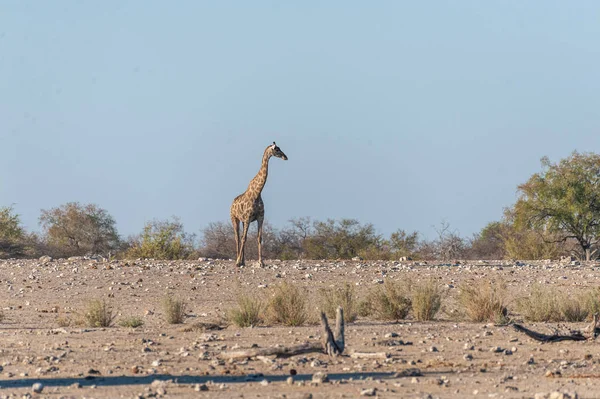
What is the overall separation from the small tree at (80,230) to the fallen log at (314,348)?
34747mm

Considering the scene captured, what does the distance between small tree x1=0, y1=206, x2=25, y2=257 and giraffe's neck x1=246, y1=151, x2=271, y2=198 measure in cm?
1413

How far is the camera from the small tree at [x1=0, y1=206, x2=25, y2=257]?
3784 cm

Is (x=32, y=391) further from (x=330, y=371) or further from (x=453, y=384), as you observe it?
(x=453, y=384)

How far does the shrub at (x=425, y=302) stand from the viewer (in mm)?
17562

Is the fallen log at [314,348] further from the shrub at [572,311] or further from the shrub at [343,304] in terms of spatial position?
the shrub at [572,311]

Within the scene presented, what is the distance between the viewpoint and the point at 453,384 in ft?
36.0

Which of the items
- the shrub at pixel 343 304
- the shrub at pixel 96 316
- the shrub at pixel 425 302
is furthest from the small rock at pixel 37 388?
the shrub at pixel 425 302

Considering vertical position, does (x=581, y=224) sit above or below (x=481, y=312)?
above

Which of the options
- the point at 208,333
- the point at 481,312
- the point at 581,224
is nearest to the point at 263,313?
the point at 208,333

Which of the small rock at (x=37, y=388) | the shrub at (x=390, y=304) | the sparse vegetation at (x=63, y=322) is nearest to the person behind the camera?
the small rock at (x=37, y=388)

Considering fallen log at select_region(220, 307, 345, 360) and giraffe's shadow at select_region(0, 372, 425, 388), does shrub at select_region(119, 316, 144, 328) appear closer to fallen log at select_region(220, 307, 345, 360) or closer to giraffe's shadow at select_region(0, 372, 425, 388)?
fallen log at select_region(220, 307, 345, 360)

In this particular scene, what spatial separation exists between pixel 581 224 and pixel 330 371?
100 feet

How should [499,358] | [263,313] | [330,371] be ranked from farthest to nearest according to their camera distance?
[263,313] → [499,358] → [330,371]

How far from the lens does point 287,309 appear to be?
16.8 m
